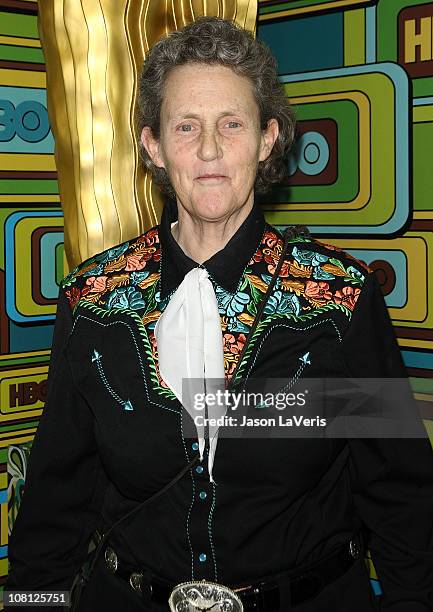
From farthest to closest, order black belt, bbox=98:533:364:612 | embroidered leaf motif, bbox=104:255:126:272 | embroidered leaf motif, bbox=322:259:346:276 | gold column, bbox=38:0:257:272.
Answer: gold column, bbox=38:0:257:272 → embroidered leaf motif, bbox=104:255:126:272 → embroidered leaf motif, bbox=322:259:346:276 → black belt, bbox=98:533:364:612

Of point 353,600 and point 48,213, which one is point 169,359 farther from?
point 48,213

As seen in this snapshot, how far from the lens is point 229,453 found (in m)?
1.21

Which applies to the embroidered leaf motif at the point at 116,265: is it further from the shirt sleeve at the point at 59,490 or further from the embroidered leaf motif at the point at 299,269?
the embroidered leaf motif at the point at 299,269

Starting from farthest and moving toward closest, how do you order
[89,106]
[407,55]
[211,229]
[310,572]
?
[407,55] → [89,106] → [211,229] → [310,572]

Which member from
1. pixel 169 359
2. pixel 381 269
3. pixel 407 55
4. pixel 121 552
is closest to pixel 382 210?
pixel 381 269

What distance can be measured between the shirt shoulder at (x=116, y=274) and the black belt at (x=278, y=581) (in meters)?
0.41

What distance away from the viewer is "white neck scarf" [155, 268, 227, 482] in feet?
4.13

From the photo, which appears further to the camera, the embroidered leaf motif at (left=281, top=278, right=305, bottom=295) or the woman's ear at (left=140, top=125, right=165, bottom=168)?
the woman's ear at (left=140, top=125, right=165, bottom=168)

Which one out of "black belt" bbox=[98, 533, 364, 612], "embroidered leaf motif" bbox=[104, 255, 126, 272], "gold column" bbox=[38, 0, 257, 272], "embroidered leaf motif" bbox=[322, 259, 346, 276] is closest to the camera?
"black belt" bbox=[98, 533, 364, 612]

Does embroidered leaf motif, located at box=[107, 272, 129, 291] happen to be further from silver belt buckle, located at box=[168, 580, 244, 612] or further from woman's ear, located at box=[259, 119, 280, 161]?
silver belt buckle, located at box=[168, 580, 244, 612]

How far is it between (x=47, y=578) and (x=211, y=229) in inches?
25.0

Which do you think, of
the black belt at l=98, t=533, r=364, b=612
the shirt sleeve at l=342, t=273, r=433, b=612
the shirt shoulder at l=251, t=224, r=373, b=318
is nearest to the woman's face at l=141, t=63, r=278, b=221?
the shirt shoulder at l=251, t=224, r=373, b=318

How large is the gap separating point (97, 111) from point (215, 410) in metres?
0.72

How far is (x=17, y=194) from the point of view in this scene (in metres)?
2.06
